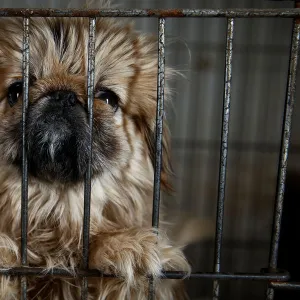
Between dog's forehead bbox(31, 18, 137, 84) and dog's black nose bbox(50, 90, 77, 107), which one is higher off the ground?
dog's forehead bbox(31, 18, 137, 84)

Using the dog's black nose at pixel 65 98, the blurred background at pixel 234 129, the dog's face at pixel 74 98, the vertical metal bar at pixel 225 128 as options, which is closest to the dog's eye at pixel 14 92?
the dog's face at pixel 74 98

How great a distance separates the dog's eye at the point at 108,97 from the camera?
116 centimetres

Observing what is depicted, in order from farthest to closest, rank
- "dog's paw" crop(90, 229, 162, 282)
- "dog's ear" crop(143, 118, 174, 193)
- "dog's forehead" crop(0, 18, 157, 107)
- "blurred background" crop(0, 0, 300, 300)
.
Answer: "blurred background" crop(0, 0, 300, 300)
"dog's ear" crop(143, 118, 174, 193)
"dog's forehead" crop(0, 18, 157, 107)
"dog's paw" crop(90, 229, 162, 282)

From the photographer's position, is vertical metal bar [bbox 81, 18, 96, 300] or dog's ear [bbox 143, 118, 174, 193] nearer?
vertical metal bar [bbox 81, 18, 96, 300]

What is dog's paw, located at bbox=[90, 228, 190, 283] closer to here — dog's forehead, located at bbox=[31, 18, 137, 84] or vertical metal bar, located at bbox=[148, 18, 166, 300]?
vertical metal bar, located at bbox=[148, 18, 166, 300]

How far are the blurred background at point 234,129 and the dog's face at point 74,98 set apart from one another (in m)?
0.55

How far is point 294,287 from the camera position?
0.90 metres

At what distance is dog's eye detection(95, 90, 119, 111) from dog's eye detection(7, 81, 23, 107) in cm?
18

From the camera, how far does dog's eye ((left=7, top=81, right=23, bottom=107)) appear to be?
43.9 inches

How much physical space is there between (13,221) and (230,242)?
1.03 m

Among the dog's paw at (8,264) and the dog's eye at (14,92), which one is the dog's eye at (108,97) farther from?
the dog's paw at (8,264)

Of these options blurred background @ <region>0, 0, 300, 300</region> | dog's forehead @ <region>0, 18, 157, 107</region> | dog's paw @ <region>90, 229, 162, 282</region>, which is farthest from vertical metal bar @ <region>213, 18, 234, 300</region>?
blurred background @ <region>0, 0, 300, 300</region>

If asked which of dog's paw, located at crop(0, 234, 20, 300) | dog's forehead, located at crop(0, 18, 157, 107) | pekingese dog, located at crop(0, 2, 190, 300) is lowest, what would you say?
dog's paw, located at crop(0, 234, 20, 300)

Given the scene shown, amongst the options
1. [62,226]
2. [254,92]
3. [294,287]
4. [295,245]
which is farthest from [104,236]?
[254,92]
